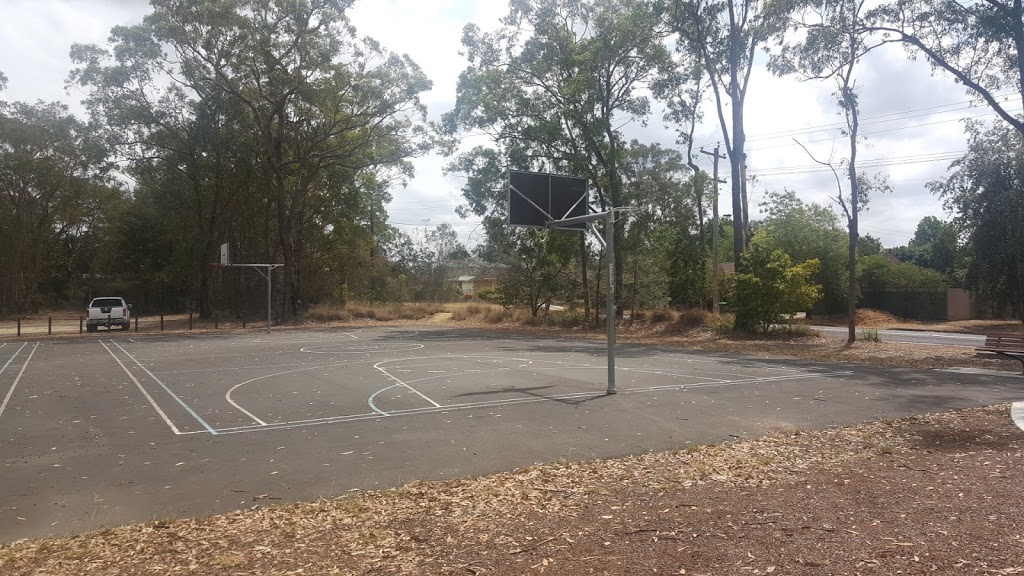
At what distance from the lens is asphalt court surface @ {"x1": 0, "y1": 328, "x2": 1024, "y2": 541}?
6.56m

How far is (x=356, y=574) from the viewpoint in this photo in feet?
13.5

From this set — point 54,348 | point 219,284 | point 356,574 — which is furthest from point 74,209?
point 356,574

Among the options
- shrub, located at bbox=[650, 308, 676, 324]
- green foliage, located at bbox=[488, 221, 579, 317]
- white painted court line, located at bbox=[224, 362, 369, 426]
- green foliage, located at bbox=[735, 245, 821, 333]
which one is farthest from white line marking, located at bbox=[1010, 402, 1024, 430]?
green foliage, located at bbox=[488, 221, 579, 317]

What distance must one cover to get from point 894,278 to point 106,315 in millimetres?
43006

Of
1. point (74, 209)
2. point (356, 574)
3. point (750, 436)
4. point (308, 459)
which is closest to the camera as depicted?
point (356, 574)

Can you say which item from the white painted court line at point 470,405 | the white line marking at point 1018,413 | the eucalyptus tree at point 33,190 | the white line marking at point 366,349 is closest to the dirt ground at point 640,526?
the white line marking at point 1018,413

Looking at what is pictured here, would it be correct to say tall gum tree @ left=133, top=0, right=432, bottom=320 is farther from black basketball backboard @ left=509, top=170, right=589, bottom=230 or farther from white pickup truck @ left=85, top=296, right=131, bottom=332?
black basketball backboard @ left=509, top=170, right=589, bottom=230

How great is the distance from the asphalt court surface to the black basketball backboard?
337 cm

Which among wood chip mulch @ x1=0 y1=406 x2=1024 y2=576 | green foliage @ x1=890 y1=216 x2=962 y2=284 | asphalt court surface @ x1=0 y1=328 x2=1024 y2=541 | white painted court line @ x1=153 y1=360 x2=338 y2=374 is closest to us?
wood chip mulch @ x1=0 y1=406 x2=1024 y2=576

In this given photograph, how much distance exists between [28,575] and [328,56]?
106 ft

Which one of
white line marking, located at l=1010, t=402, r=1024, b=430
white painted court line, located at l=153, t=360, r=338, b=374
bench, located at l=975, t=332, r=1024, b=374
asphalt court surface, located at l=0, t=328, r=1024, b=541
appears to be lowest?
asphalt court surface, located at l=0, t=328, r=1024, b=541

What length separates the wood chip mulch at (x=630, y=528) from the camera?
4.10m

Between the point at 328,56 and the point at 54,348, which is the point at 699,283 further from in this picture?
the point at 54,348

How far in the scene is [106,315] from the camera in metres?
31.6
